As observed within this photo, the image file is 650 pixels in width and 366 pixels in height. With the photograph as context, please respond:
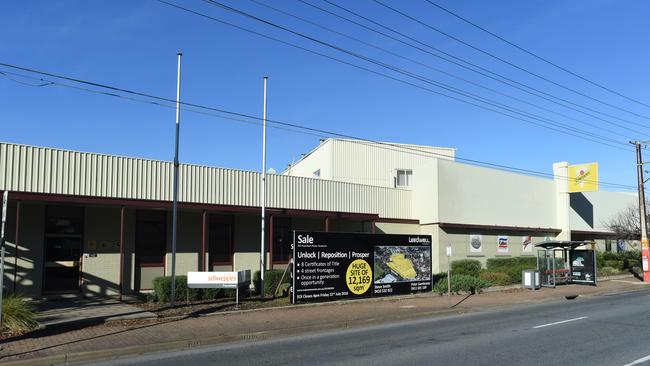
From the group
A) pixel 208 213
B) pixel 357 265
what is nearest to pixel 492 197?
pixel 357 265

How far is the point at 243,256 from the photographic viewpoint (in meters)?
24.4

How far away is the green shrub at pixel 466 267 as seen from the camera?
28989mm

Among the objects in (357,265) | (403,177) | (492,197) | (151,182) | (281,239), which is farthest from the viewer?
(403,177)

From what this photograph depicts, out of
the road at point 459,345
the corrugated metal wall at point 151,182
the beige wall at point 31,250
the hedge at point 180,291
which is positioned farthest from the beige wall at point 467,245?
the beige wall at point 31,250

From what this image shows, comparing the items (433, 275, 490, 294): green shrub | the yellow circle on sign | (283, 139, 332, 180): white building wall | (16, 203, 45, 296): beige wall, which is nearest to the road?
the yellow circle on sign

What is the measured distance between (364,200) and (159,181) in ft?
37.0

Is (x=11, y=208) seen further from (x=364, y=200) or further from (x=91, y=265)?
(x=364, y=200)

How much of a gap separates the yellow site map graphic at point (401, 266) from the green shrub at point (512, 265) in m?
9.00

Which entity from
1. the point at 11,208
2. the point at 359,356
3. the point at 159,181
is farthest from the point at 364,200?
the point at 359,356

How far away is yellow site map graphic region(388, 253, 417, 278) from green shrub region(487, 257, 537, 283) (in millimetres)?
9001

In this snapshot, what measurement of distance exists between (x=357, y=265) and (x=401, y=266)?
99.4 inches

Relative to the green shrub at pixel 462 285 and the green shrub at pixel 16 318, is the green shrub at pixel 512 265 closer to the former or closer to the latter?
the green shrub at pixel 462 285

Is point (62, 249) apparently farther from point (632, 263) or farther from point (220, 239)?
point (632, 263)

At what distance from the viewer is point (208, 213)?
2320cm
